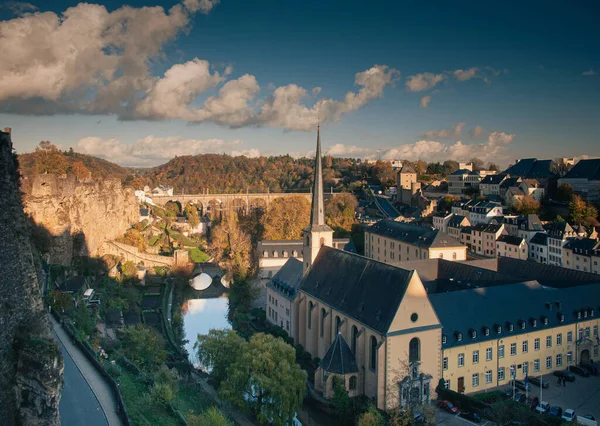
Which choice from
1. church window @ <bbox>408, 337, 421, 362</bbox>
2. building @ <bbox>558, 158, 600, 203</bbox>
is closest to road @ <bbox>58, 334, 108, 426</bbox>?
church window @ <bbox>408, 337, 421, 362</bbox>

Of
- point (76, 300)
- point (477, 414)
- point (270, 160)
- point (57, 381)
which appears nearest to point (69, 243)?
point (76, 300)

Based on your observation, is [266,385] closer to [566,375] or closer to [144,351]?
[144,351]

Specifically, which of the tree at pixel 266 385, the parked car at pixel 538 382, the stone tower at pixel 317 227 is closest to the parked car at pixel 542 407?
the parked car at pixel 538 382

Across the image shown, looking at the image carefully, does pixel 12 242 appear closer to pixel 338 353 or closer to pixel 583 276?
pixel 338 353

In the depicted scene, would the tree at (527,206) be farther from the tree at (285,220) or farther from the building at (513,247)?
the tree at (285,220)

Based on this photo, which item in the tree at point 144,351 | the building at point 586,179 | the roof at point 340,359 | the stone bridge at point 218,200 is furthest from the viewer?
the stone bridge at point 218,200

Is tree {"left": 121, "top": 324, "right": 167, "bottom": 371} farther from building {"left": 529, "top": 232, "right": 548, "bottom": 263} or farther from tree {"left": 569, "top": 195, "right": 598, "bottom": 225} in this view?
tree {"left": 569, "top": 195, "right": 598, "bottom": 225}
